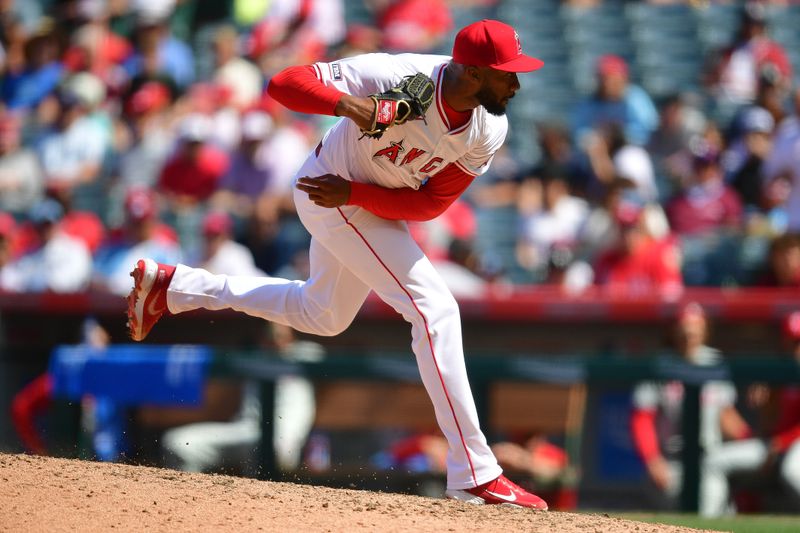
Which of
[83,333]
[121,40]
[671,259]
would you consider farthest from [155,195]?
[671,259]

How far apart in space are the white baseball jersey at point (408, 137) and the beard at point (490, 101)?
0.11ft

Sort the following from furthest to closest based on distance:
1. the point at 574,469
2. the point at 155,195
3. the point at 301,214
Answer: the point at 155,195, the point at 574,469, the point at 301,214

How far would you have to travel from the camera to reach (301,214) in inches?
190

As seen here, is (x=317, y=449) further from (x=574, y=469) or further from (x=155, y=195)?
(x=155, y=195)

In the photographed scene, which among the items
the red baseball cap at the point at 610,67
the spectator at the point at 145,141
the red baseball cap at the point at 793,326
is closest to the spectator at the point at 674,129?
the red baseball cap at the point at 610,67

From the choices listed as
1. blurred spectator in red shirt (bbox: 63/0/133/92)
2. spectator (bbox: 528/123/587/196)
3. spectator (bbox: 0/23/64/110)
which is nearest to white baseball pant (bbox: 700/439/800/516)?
spectator (bbox: 528/123/587/196)

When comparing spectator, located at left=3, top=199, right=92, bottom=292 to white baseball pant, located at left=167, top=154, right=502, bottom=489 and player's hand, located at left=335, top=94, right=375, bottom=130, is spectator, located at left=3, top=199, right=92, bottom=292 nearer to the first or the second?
white baseball pant, located at left=167, top=154, right=502, bottom=489

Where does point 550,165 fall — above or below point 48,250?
above

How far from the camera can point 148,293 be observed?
5008 mm

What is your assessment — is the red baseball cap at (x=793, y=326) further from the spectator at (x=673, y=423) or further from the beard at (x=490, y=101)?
the beard at (x=490, y=101)

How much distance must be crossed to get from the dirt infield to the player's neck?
1412 millimetres

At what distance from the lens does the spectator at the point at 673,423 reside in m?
6.59

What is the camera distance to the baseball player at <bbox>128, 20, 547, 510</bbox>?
426 cm

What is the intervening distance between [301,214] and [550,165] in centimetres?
440
